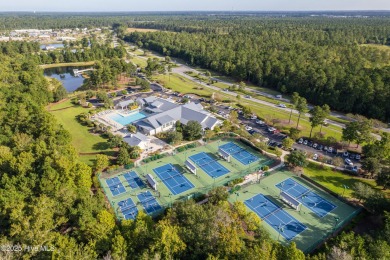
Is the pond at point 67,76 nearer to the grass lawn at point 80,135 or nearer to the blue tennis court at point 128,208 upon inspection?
the grass lawn at point 80,135

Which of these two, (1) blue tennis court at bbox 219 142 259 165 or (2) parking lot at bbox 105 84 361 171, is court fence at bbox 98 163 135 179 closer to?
(1) blue tennis court at bbox 219 142 259 165

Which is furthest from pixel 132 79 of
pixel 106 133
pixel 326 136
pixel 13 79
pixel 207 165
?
pixel 326 136

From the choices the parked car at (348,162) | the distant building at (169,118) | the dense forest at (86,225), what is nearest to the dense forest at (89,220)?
the dense forest at (86,225)

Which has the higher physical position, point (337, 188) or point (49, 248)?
point (49, 248)

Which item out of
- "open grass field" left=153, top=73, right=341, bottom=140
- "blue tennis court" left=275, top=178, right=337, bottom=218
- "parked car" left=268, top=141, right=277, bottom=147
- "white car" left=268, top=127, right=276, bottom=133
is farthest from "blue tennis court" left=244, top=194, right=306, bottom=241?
"open grass field" left=153, top=73, right=341, bottom=140

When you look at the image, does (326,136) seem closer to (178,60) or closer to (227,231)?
(227,231)

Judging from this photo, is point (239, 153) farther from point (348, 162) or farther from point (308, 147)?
point (348, 162)
